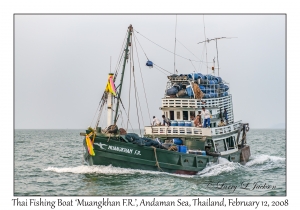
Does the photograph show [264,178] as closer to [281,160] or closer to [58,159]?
[281,160]

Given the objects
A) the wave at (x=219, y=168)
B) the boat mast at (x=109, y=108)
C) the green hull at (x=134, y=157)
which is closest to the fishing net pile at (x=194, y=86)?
the wave at (x=219, y=168)

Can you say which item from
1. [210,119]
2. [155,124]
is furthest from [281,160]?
[155,124]

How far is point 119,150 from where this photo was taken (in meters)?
26.8

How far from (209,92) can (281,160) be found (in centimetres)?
1057

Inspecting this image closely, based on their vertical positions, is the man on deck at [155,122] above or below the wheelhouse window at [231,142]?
above

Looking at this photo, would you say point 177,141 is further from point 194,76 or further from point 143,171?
point 194,76

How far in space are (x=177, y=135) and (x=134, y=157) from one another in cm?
443

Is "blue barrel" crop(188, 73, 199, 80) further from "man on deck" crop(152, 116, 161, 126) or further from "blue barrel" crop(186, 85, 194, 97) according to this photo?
"man on deck" crop(152, 116, 161, 126)

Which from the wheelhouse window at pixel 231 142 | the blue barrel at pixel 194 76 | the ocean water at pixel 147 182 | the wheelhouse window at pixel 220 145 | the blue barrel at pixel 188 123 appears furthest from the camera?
the wheelhouse window at pixel 231 142

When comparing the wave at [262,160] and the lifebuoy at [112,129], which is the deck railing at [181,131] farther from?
the wave at [262,160]

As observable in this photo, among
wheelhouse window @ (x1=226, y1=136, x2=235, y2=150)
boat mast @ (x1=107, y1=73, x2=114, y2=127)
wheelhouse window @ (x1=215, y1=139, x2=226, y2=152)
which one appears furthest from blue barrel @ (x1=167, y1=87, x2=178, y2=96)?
boat mast @ (x1=107, y1=73, x2=114, y2=127)

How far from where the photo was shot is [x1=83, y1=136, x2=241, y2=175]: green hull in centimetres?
2673

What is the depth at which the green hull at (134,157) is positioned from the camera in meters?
26.7

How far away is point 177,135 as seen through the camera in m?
30.5
